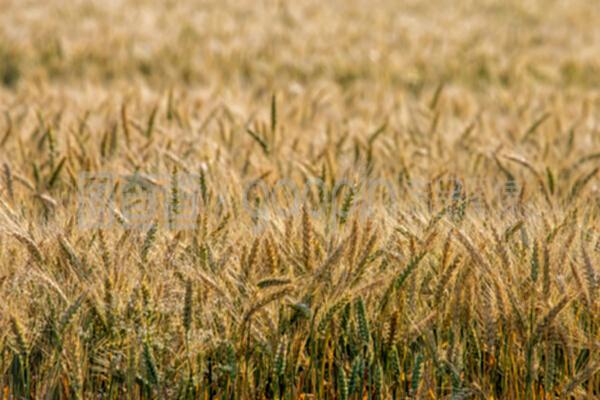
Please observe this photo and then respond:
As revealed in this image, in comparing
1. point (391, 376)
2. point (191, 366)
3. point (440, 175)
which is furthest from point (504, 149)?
point (191, 366)

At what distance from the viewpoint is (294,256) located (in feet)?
5.73

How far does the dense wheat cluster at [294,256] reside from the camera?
161 centimetres

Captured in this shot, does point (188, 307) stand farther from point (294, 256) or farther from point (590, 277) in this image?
point (590, 277)

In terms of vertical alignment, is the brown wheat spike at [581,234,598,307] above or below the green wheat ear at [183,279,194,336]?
above

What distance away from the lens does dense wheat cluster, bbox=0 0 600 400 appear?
63.6 inches

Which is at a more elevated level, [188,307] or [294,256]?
[294,256]

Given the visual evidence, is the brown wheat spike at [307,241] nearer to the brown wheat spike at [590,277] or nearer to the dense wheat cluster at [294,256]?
the dense wheat cluster at [294,256]

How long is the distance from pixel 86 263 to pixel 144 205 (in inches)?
16.9

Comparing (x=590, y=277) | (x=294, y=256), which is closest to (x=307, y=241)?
(x=294, y=256)

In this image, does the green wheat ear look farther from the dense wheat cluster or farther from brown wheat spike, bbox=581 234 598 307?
brown wheat spike, bbox=581 234 598 307

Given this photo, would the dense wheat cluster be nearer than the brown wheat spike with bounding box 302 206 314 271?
Yes

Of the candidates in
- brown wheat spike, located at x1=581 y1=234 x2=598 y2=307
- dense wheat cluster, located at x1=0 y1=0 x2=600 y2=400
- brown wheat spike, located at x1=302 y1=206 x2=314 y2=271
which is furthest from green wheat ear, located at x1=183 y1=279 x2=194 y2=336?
brown wheat spike, located at x1=581 y1=234 x2=598 y2=307

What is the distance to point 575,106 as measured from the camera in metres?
→ 4.05

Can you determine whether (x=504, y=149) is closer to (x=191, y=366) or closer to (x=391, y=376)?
(x=391, y=376)
